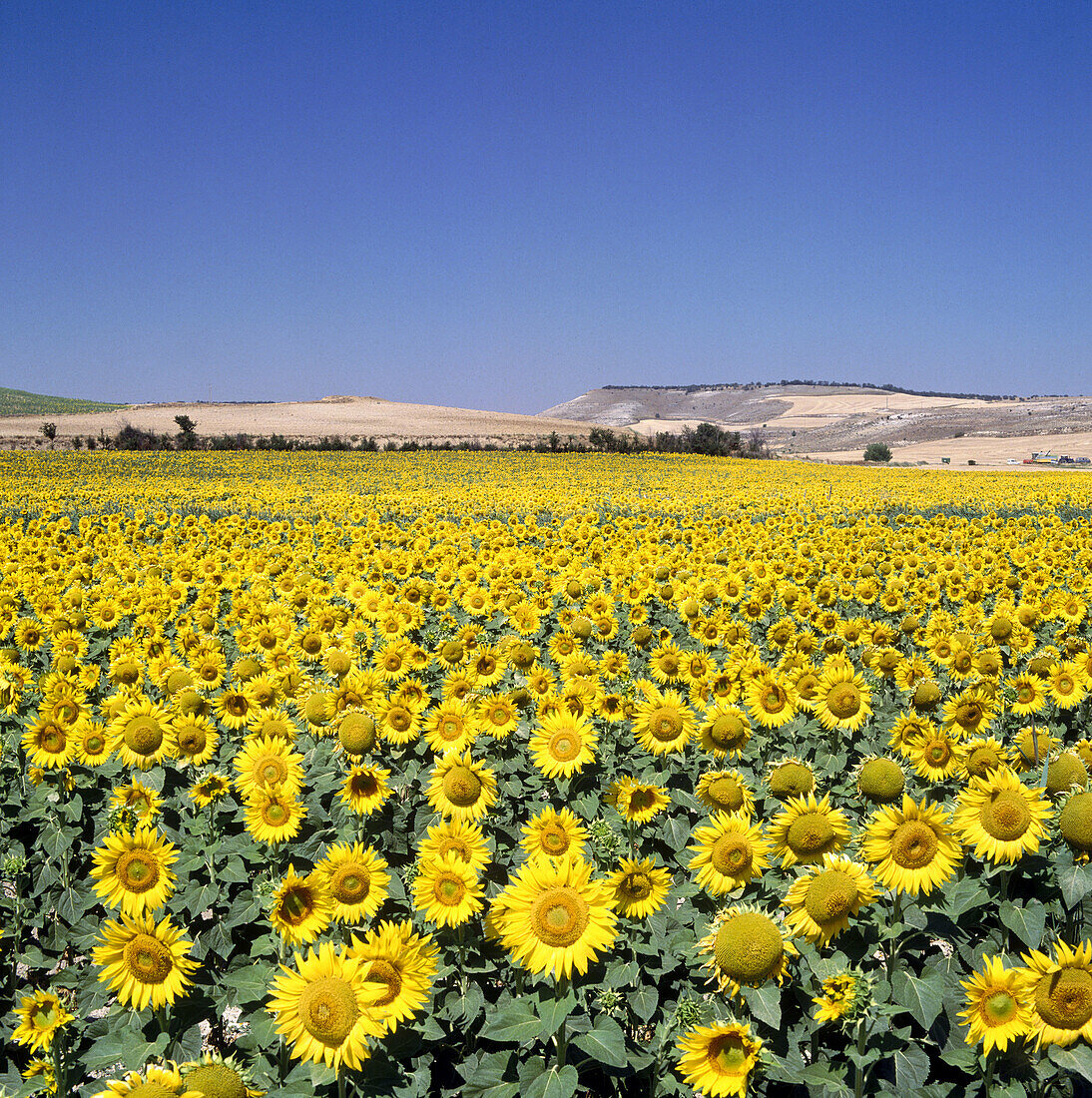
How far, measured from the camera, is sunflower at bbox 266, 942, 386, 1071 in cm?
230

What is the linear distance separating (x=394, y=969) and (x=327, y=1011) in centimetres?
24

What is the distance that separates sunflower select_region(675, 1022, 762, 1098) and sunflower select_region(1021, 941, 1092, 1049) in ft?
3.00

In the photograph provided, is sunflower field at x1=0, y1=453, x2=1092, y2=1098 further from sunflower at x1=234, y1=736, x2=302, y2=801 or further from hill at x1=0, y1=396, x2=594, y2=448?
hill at x1=0, y1=396, x2=594, y2=448

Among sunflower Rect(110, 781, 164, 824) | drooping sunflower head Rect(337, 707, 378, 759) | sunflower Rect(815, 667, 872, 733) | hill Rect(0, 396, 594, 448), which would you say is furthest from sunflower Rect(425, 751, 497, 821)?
hill Rect(0, 396, 594, 448)

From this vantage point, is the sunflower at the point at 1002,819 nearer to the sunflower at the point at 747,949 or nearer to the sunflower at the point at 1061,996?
the sunflower at the point at 1061,996

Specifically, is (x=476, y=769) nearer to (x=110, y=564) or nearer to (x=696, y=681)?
(x=696, y=681)

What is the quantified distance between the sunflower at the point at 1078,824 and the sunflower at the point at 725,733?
4.87 ft

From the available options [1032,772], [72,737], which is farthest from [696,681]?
[72,737]

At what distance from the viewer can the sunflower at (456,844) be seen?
306cm

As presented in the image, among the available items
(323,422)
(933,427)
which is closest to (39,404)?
(323,422)

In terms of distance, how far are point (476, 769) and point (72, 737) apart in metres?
2.55

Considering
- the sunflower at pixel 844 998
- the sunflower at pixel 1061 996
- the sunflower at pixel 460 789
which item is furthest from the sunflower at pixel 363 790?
the sunflower at pixel 1061 996

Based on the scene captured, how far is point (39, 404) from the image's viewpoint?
15450 cm

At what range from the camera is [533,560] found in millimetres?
9648
